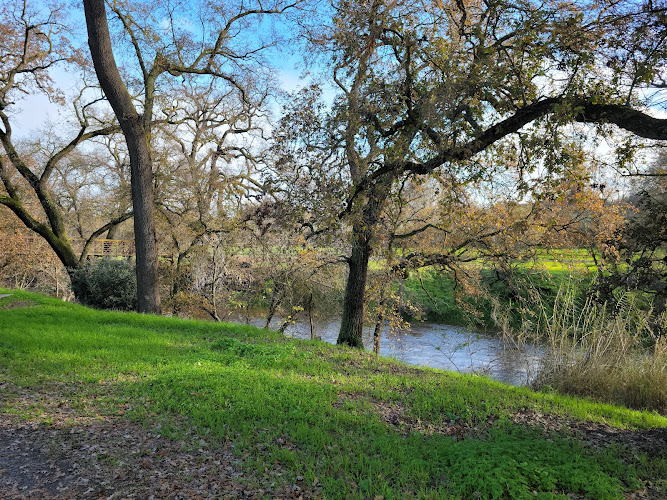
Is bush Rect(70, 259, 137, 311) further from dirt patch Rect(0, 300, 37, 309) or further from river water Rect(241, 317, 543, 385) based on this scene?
river water Rect(241, 317, 543, 385)

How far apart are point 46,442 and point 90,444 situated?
18.4 inches

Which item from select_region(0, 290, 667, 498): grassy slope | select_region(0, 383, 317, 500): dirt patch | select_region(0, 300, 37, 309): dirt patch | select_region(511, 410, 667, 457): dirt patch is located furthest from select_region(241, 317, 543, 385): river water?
select_region(0, 383, 317, 500): dirt patch

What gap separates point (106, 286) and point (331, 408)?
1111cm

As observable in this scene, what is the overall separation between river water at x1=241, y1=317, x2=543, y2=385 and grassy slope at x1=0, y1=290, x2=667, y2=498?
177 inches

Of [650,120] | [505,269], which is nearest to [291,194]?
[650,120]

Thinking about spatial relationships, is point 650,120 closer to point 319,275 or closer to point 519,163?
point 519,163

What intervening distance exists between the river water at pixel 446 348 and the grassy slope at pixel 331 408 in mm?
4486

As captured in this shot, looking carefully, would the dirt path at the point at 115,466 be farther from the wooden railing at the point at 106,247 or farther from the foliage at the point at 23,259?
the foliage at the point at 23,259

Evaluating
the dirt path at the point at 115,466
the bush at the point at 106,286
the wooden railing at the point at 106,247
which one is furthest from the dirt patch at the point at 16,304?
the dirt path at the point at 115,466

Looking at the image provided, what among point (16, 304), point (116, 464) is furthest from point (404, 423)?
point (16, 304)

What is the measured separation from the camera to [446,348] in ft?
48.4

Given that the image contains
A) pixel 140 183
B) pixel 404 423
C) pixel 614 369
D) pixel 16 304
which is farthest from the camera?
pixel 140 183

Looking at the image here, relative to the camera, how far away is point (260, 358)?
7527 mm

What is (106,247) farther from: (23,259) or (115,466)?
(115,466)
